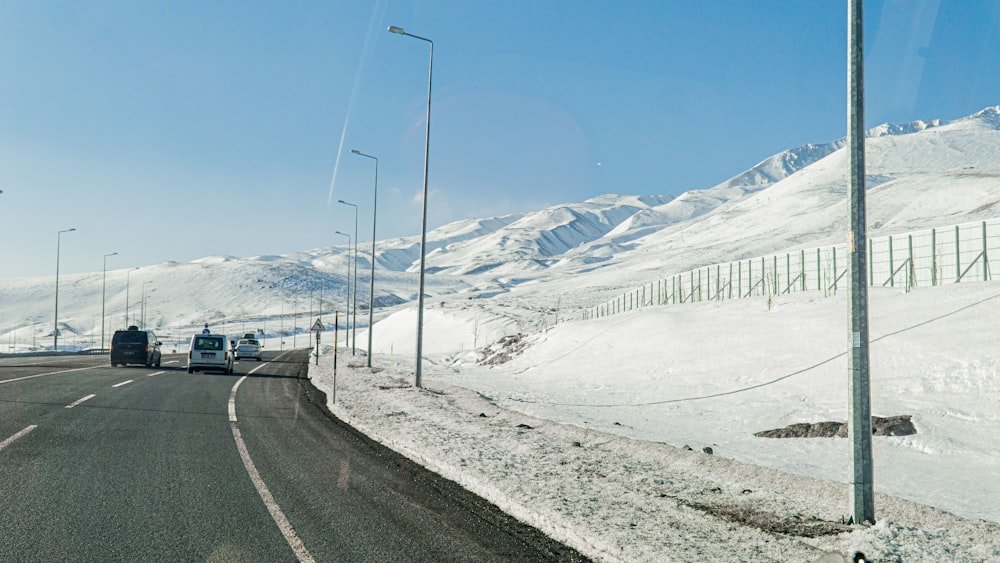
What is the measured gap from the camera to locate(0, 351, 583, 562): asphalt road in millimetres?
5793

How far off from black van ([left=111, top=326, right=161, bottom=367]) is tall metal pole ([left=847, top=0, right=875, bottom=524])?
3293 centimetres

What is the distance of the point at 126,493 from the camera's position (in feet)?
24.5

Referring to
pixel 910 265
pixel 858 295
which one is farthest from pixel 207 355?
pixel 910 265

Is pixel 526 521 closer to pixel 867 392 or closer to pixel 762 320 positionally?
pixel 867 392

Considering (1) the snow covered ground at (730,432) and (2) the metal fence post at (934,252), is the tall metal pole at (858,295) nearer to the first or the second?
(1) the snow covered ground at (730,432)

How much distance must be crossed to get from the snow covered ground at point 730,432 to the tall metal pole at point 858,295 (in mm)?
369

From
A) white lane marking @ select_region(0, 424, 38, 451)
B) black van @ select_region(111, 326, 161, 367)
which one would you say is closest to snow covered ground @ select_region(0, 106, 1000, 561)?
white lane marking @ select_region(0, 424, 38, 451)

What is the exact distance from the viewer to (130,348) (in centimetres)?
3238

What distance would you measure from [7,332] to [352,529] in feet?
712

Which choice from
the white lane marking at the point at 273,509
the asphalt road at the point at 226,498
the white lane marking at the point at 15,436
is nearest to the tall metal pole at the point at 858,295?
the asphalt road at the point at 226,498

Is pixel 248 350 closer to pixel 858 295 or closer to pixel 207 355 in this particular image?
pixel 207 355

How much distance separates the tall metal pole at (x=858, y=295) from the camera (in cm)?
645

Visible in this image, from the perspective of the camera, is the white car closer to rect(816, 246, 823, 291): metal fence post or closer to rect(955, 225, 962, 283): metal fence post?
rect(816, 246, 823, 291): metal fence post

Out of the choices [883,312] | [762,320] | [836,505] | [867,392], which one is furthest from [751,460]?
[762,320]
